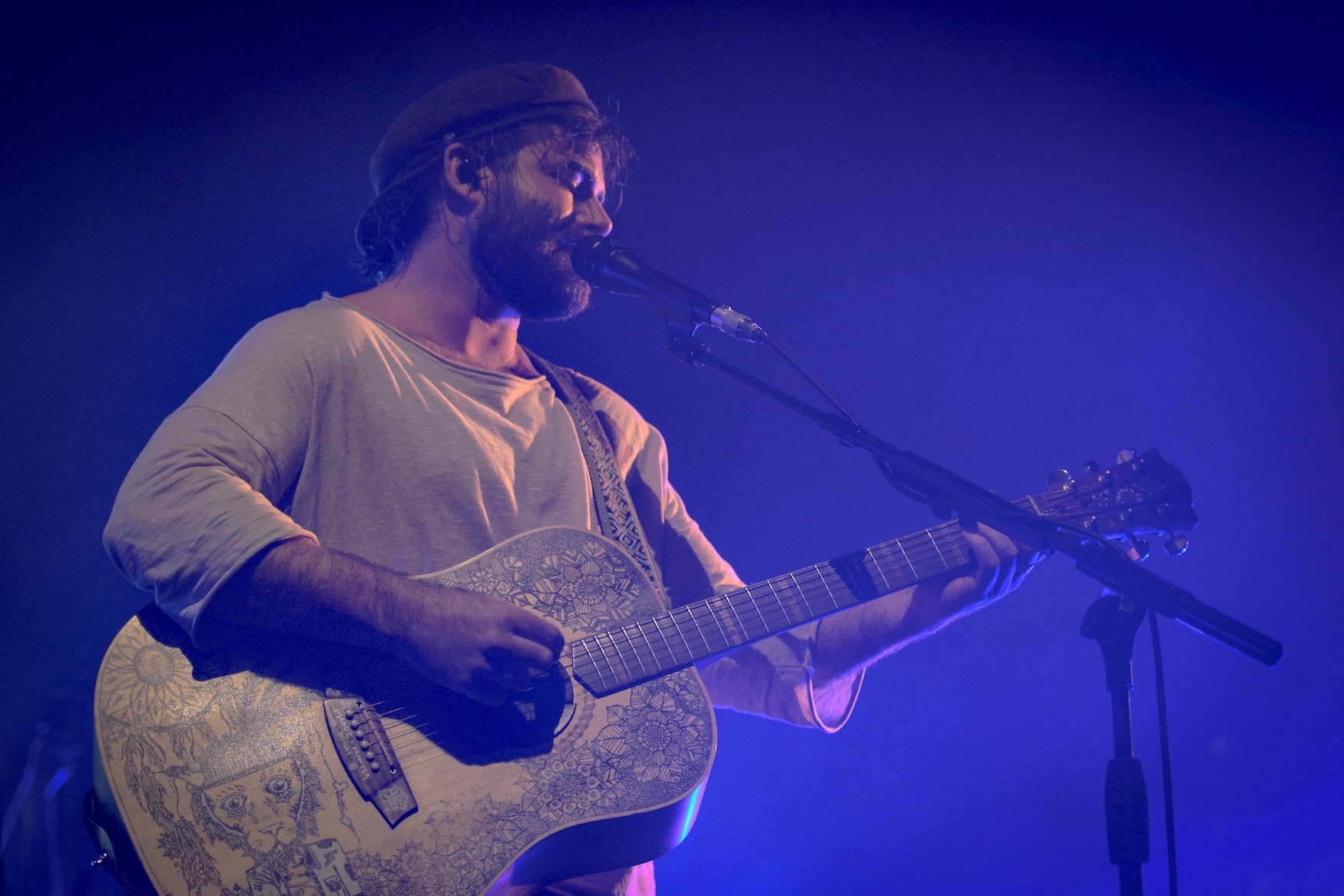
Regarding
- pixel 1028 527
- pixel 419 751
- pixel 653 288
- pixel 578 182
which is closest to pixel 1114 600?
pixel 1028 527

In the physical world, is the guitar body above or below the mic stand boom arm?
below

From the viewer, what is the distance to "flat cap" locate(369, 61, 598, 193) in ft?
9.02

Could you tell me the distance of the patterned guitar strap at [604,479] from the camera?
8.17 feet

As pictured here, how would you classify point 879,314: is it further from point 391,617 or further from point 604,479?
point 391,617

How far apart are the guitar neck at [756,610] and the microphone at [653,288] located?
0.67 m

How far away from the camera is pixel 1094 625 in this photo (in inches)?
74.7

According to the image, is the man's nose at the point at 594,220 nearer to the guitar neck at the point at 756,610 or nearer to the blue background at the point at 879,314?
the blue background at the point at 879,314

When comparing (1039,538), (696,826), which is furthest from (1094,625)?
(696,826)

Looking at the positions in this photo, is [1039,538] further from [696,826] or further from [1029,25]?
[1029,25]

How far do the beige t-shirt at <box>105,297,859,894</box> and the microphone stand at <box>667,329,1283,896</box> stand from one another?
1.90 ft

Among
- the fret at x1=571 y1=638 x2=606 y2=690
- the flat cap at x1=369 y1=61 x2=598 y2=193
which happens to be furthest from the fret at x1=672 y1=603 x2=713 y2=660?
the flat cap at x1=369 y1=61 x2=598 y2=193

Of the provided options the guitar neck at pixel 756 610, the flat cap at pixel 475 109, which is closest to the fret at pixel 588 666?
the guitar neck at pixel 756 610

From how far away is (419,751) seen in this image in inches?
69.9

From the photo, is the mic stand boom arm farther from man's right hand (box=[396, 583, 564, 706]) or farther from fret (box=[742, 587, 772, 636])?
man's right hand (box=[396, 583, 564, 706])
